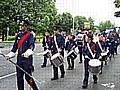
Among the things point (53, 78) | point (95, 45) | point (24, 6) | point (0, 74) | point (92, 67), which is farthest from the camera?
point (24, 6)

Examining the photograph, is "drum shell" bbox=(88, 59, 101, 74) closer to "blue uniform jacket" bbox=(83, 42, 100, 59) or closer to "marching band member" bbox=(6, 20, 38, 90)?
"blue uniform jacket" bbox=(83, 42, 100, 59)

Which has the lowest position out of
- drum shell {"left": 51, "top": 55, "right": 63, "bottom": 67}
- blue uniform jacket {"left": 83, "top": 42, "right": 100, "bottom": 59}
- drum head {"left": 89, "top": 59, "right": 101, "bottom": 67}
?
drum shell {"left": 51, "top": 55, "right": 63, "bottom": 67}

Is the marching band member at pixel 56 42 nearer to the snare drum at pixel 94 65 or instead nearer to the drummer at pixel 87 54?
the drummer at pixel 87 54

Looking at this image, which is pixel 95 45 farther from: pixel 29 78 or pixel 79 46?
pixel 79 46

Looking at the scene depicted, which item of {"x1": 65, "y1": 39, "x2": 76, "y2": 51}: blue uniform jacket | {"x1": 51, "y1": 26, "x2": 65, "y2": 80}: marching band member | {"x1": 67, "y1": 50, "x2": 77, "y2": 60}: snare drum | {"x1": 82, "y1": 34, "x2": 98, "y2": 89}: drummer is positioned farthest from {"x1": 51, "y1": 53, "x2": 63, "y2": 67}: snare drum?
{"x1": 65, "y1": 39, "x2": 76, "y2": 51}: blue uniform jacket

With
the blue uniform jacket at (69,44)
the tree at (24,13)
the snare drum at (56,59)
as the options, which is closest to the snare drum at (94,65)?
the snare drum at (56,59)

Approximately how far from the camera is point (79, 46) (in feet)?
64.1

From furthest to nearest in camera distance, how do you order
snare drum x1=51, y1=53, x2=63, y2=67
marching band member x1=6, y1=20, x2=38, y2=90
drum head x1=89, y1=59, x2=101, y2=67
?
snare drum x1=51, y1=53, x2=63, y2=67, drum head x1=89, y1=59, x2=101, y2=67, marching band member x1=6, y1=20, x2=38, y2=90

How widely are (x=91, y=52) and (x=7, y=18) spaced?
4129 cm

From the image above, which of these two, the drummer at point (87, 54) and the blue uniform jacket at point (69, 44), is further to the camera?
the blue uniform jacket at point (69, 44)

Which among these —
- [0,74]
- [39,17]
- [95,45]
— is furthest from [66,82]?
[39,17]

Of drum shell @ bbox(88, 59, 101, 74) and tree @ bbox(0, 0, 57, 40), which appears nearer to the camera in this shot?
drum shell @ bbox(88, 59, 101, 74)

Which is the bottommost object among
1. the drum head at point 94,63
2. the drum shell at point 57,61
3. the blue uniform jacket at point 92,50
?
the drum shell at point 57,61

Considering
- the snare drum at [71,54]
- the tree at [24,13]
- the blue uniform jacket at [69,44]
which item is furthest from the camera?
the tree at [24,13]
